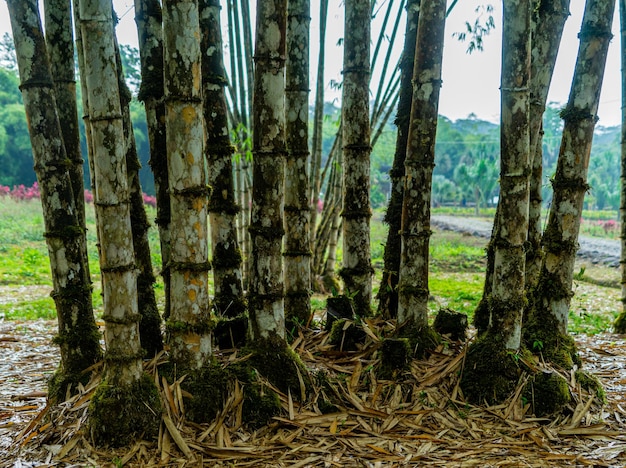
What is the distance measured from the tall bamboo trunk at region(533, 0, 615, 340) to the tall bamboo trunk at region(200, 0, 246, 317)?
1.91m

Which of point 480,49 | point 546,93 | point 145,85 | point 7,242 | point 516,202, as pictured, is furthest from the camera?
point 7,242

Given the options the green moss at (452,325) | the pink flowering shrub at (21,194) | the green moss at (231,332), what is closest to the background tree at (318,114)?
the green moss at (452,325)

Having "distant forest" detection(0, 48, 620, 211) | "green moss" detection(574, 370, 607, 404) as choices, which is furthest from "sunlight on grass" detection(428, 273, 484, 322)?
"distant forest" detection(0, 48, 620, 211)

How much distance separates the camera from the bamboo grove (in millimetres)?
2367

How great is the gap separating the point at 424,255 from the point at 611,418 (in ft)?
4.28

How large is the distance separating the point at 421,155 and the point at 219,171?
1.20 metres

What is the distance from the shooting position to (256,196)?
2.70m

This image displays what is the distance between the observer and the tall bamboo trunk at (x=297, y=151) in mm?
3193

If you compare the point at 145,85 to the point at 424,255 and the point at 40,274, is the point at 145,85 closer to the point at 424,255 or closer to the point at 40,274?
the point at 424,255

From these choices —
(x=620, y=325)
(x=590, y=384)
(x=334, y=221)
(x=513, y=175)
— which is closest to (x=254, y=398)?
(x=513, y=175)

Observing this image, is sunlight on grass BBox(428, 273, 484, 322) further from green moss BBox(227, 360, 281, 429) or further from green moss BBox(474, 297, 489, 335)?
green moss BBox(227, 360, 281, 429)

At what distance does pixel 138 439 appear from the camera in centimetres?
237

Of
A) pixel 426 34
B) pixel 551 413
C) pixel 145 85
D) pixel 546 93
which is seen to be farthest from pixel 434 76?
pixel 551 413

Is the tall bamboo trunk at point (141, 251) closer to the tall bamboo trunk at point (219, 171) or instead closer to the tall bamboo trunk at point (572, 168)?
the tall bamboo trunk at point (219, 171)
